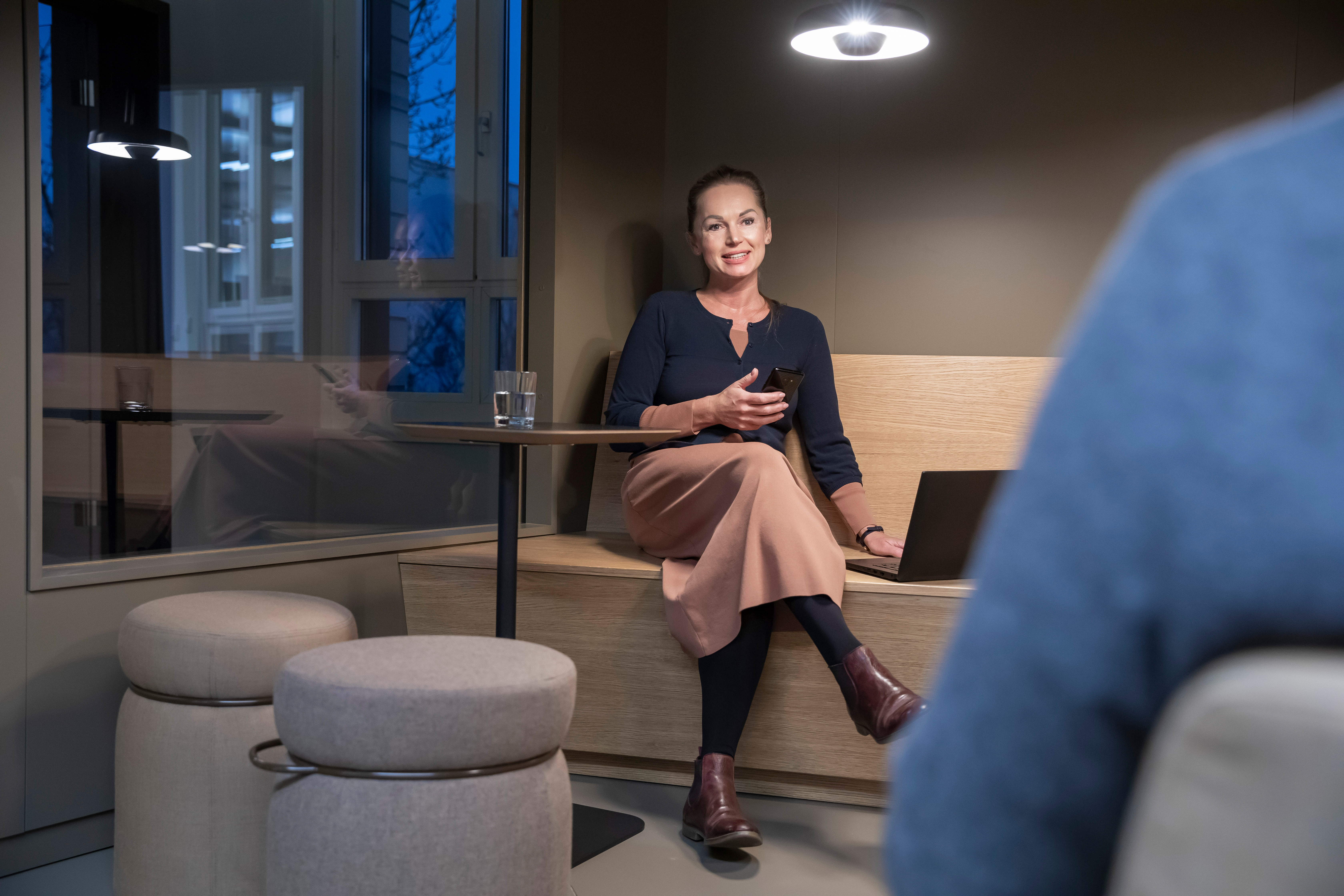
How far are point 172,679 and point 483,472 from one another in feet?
4.47

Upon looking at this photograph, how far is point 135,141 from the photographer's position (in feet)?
6.42

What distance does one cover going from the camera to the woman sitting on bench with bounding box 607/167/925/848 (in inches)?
75.9

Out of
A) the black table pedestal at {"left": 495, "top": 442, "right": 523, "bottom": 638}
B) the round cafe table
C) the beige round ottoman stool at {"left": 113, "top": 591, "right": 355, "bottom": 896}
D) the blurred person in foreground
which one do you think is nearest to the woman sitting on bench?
the round cafe table

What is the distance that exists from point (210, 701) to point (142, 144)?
1095mm

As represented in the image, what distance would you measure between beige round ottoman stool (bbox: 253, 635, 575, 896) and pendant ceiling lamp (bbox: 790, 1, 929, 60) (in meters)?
2.04

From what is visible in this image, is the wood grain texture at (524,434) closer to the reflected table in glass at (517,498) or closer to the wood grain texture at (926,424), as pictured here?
the reflected table in glass at (517,498)

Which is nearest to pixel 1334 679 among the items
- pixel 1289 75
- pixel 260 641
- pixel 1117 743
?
pixel 1117 743

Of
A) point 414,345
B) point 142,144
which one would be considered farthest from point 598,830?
point 142,144

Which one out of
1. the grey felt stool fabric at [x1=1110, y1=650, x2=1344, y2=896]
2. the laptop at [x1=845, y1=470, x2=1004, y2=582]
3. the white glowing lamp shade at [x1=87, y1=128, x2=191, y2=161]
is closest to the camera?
the grey felt stool fabric at [x1=1110, y1=650, x2=1344, y2=896]

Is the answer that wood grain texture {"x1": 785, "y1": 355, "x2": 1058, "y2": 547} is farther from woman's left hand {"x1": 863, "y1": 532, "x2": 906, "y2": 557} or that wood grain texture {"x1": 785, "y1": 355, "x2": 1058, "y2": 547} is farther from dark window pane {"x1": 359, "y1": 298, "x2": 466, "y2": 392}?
dark window pane {"x1": 359, "y1": 298, "x2": 466, "y2": 392}

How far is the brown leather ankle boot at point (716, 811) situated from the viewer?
184 cm

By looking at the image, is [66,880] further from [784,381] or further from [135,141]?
[784,381]

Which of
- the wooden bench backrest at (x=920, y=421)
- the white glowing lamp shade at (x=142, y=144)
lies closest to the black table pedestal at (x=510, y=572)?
the white glowing lamp shade at (x=142, y=144)

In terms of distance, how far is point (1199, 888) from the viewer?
31 centimetres
